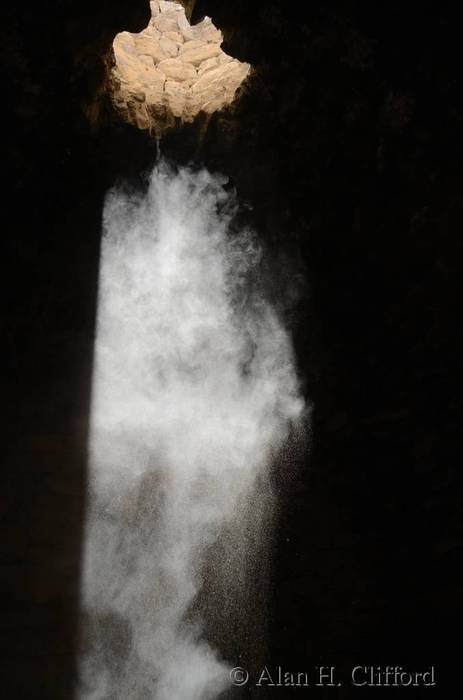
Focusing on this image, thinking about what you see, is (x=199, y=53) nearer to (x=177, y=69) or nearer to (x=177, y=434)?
(x=177, y=69)

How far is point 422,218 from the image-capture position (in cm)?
388

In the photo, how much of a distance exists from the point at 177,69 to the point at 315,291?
246cm

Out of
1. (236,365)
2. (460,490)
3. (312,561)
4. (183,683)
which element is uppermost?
(236,365)

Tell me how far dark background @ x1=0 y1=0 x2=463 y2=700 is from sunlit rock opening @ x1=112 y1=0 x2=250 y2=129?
17 centimetres

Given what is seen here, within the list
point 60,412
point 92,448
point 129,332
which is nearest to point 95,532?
point 92,448

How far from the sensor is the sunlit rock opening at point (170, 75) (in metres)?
4.09

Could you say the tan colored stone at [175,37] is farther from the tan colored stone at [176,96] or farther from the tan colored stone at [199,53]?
the tan colored stone at [176,96]

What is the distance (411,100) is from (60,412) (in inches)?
142

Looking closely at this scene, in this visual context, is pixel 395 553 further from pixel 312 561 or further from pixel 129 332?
pixel 129 332

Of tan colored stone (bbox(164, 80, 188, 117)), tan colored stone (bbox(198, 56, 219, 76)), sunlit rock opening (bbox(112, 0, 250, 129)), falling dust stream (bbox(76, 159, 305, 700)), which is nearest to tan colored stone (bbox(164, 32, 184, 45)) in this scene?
sunlit rock opening (bbox(112, 0, 250, 129))

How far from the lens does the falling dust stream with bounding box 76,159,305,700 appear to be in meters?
3.63

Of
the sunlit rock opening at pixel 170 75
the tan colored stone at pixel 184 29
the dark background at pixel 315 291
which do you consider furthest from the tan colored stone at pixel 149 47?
the dark background at pixel 315 291

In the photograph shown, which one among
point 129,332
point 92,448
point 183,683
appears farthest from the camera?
point 129,332

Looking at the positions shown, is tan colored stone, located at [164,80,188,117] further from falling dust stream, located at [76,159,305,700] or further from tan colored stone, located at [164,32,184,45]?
tan colored stone, located at [164,32,184,45]
